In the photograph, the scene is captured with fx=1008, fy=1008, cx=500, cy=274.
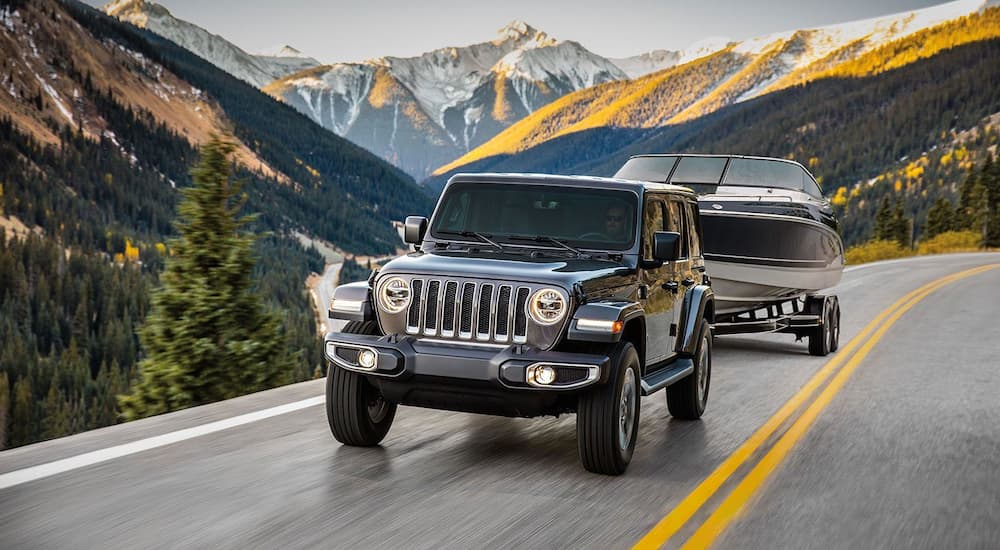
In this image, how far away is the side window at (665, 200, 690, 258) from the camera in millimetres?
8133

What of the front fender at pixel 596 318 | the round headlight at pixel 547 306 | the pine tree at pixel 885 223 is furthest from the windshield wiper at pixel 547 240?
the pine tree at pixel 885 223

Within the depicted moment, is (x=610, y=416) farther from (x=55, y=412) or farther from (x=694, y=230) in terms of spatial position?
(x=55, y=412)

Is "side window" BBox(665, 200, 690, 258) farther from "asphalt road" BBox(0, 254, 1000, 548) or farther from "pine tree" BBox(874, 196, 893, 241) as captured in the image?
"pine tree" BBox(874, 196, 893, 241)

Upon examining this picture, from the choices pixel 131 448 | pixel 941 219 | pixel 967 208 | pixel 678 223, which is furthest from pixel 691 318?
pixel 967 208

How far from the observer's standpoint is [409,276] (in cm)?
Result: 622

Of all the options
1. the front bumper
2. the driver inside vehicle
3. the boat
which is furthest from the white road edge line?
the boat

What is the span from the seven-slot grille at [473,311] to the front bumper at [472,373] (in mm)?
92

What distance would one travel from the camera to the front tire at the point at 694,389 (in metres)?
8.25

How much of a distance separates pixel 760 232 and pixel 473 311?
6864mm

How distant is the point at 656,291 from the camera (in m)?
7.28

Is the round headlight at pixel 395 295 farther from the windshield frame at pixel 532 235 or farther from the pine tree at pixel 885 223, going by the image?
the pine tree at pixel 885 223

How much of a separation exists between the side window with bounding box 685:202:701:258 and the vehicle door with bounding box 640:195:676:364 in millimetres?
847

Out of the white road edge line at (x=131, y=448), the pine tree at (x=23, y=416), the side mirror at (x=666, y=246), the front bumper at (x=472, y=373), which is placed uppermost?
the side mirror at (x=666, y=246)

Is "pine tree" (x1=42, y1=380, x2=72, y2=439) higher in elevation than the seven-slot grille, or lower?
lower
